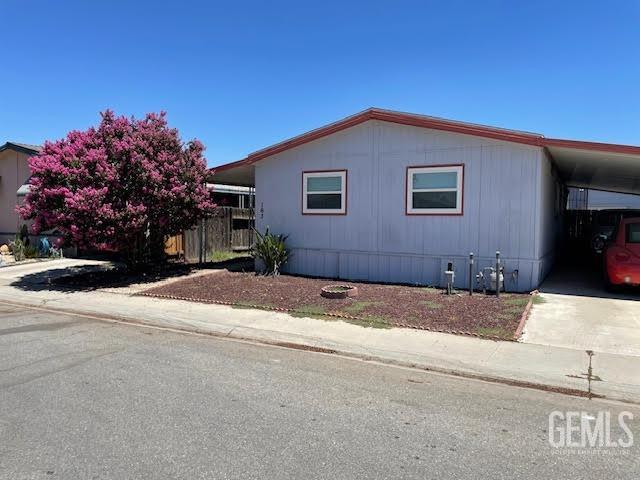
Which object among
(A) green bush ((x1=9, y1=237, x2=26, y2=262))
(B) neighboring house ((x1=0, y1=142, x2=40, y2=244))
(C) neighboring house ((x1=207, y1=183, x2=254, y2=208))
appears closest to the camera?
(A) green bush ((x1=9, y1=237, x2=26, y2=262))

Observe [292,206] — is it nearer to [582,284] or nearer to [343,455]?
[582,284]

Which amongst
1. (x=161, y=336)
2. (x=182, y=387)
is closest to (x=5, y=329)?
(x=161, y=336)

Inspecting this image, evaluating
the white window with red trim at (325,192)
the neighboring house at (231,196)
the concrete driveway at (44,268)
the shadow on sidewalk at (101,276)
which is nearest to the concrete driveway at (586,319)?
the white window with red trim at (325,192)

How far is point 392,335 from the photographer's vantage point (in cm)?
716

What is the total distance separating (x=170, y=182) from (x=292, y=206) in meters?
3.20

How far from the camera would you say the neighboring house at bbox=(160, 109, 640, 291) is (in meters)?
10.2

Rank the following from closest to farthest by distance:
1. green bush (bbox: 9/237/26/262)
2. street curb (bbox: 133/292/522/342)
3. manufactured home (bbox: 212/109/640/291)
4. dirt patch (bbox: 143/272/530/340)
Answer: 1. street curb (bbox: 133/292/522/342)
2. dirt patch (bbox: 143/272/530/340)
3. manufactured home (bbox: 212/109/640/291)
4. green bush (bbox: 9/237/26/262)

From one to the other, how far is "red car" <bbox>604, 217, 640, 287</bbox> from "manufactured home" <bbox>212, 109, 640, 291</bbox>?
136 centimetres

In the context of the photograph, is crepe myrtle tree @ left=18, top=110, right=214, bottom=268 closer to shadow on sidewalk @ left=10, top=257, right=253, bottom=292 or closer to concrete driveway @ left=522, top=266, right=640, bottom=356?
shadow on sidewalk @ left=10, top=257, right=253, bottom=292

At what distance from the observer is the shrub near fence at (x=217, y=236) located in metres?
17.2

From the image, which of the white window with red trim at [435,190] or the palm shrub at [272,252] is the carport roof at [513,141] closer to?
the white window with red trim at [435,190]

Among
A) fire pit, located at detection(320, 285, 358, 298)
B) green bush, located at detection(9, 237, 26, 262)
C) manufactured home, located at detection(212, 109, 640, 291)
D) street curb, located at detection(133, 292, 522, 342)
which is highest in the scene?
manufactured home, located at detection(212, 109, 640, 291)

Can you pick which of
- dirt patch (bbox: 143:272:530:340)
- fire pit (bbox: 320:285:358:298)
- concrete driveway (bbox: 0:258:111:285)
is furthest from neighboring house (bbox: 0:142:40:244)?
fire pit (bbox: 320:285:358:298)

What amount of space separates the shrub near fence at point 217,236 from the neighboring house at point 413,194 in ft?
13.5
